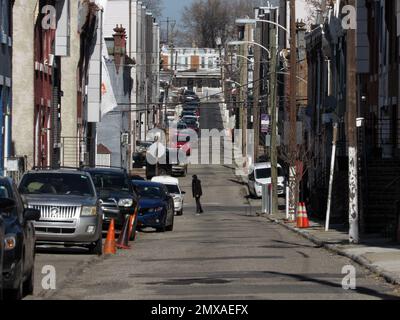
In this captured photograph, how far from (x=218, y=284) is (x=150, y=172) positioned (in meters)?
58.2

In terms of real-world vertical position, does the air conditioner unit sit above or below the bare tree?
below

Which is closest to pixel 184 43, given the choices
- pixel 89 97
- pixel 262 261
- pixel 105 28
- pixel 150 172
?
pixel 105 28

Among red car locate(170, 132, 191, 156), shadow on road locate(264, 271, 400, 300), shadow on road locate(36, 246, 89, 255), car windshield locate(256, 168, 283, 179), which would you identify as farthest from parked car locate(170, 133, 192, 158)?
shadow on road locate(264, 271, 400, 300)

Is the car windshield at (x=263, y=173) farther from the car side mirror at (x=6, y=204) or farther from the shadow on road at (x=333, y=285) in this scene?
the car side mirror at (x=6, y=204)

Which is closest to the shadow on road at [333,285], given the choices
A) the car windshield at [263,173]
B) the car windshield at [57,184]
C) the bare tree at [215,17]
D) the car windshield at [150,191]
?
the car windshield at [57,184]

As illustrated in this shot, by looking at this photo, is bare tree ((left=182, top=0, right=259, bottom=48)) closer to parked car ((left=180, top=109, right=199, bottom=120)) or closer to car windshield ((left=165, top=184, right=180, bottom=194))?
parked car ((left=180, top=109, right=199, bottom=120))

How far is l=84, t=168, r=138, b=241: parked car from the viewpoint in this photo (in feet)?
98.9

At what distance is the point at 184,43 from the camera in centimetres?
17788

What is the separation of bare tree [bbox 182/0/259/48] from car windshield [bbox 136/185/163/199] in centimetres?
11448

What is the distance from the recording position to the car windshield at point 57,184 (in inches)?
996

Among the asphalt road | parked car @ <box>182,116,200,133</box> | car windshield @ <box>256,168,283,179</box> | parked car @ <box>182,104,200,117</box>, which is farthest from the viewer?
parked car @ <box>182,104,200,117</box>

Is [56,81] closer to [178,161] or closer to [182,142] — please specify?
[178,161]
